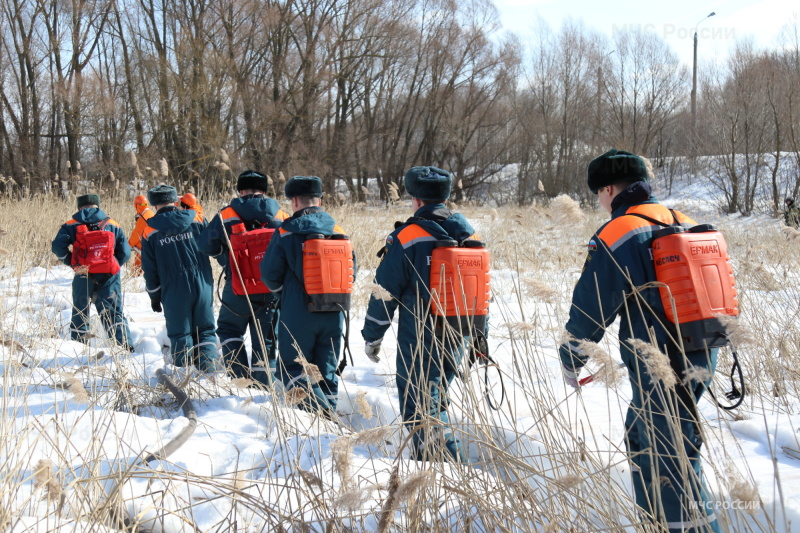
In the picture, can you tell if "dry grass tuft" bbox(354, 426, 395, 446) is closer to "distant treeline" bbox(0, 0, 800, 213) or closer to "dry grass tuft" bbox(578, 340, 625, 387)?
"dry grass tuft" bbox(578, 340, 625, 387)

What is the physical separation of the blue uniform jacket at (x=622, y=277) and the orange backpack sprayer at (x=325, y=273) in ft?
6.10

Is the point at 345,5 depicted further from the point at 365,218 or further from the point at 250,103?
the point at 365,218

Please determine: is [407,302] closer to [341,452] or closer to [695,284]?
[695,284]

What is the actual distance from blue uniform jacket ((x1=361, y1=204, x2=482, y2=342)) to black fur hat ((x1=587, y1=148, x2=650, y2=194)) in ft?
3.29

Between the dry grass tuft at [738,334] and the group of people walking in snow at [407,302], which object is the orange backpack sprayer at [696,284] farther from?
the dry grass tuft at [738,334]

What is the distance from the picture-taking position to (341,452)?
143 centimetres

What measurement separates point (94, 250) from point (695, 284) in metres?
5.83

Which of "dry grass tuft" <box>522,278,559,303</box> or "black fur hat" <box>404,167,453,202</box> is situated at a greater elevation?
"black fur hat" <box>404,167,453,202</box>

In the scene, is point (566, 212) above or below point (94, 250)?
above

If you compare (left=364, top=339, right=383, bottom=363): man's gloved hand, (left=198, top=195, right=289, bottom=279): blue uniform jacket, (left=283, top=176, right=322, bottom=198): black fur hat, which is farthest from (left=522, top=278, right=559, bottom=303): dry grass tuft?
(left=198, top=195, right=289, bottom=279): blue uniform jacket

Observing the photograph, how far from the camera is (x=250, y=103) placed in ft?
68.1

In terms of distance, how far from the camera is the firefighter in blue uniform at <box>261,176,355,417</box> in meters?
4.24

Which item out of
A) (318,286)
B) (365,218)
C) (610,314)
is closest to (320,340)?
(318,286)

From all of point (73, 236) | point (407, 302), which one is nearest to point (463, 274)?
point (407, 302)
